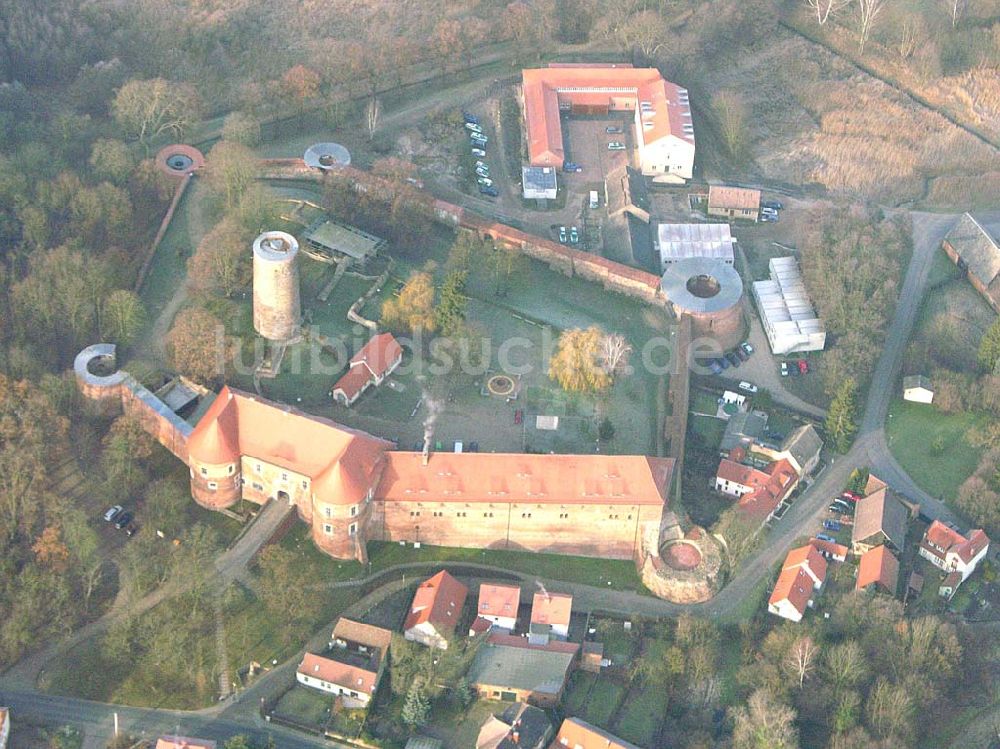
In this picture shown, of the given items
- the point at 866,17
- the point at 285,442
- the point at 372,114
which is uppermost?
the point at 285,442

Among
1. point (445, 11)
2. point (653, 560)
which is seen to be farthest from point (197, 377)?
point (445, 11)

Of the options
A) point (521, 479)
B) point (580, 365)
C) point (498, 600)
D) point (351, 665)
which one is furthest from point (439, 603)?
point (580, 365)

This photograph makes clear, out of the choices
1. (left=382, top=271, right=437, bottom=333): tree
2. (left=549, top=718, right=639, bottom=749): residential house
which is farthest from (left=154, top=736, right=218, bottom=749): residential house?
(left=382, top=271, right=437, bottom=333): tree

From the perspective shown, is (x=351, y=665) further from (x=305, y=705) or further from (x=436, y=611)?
(x=436, y=611)

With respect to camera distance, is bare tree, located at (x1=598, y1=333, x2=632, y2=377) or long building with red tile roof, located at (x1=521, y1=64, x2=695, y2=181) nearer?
bare tree, located at (x1=598, y1=333, x2=632, y2=377)

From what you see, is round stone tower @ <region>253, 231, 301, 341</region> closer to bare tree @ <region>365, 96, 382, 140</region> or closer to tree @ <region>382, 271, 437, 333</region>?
tree @ <region>382, 271, 437, 333</region>

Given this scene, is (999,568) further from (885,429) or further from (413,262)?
(413,262)

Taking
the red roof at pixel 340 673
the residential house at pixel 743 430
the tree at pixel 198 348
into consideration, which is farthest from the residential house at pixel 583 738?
the tree at pixel 198 348
